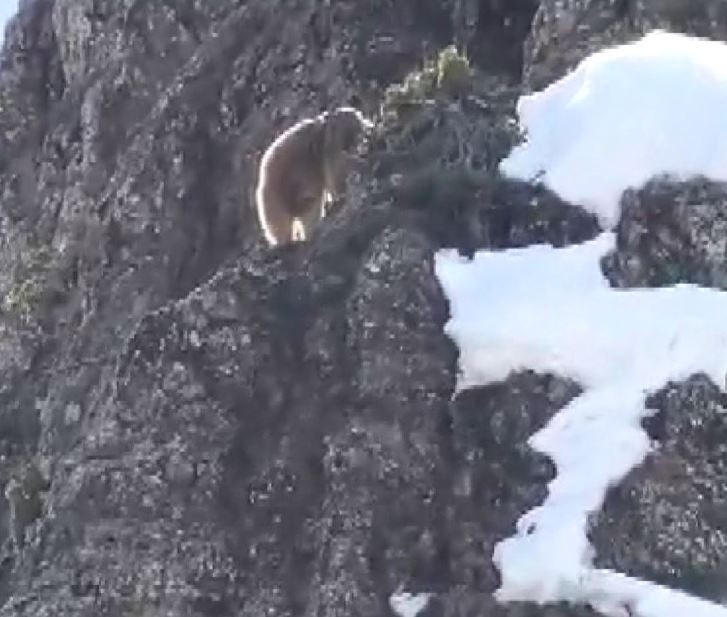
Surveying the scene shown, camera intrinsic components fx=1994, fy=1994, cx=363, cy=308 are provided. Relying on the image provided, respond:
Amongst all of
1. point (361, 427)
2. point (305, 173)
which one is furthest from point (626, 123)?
point (305, 173)

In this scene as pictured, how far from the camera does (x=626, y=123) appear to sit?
18.5m

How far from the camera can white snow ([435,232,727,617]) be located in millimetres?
14672

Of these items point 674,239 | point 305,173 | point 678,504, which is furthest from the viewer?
point 305,173

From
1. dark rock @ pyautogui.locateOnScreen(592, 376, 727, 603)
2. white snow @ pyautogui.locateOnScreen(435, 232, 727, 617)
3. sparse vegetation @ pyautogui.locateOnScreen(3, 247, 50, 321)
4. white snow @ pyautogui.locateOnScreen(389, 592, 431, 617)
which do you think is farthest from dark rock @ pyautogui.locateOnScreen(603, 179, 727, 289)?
sparse vegetation @ pyautogui.locateOnScreen(3, 247, 50, 321)

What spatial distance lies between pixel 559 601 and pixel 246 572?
3.08 meters

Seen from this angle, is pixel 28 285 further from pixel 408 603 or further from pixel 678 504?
pixel 678 504

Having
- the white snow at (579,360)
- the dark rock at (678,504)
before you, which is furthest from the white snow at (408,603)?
the dark rock at (678,504)

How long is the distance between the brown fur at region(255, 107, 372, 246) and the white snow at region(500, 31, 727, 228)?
223cm

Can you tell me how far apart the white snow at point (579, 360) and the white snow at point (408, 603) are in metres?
0.65

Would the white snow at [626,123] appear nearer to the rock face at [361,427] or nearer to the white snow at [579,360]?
the rock face at [361,427]

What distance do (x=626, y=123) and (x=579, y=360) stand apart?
10.2ft

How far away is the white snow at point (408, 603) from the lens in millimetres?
15234

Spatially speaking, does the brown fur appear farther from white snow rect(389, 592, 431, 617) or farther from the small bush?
white snow rect(389, 592, 431, 617)

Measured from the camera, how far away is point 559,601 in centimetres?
1452
